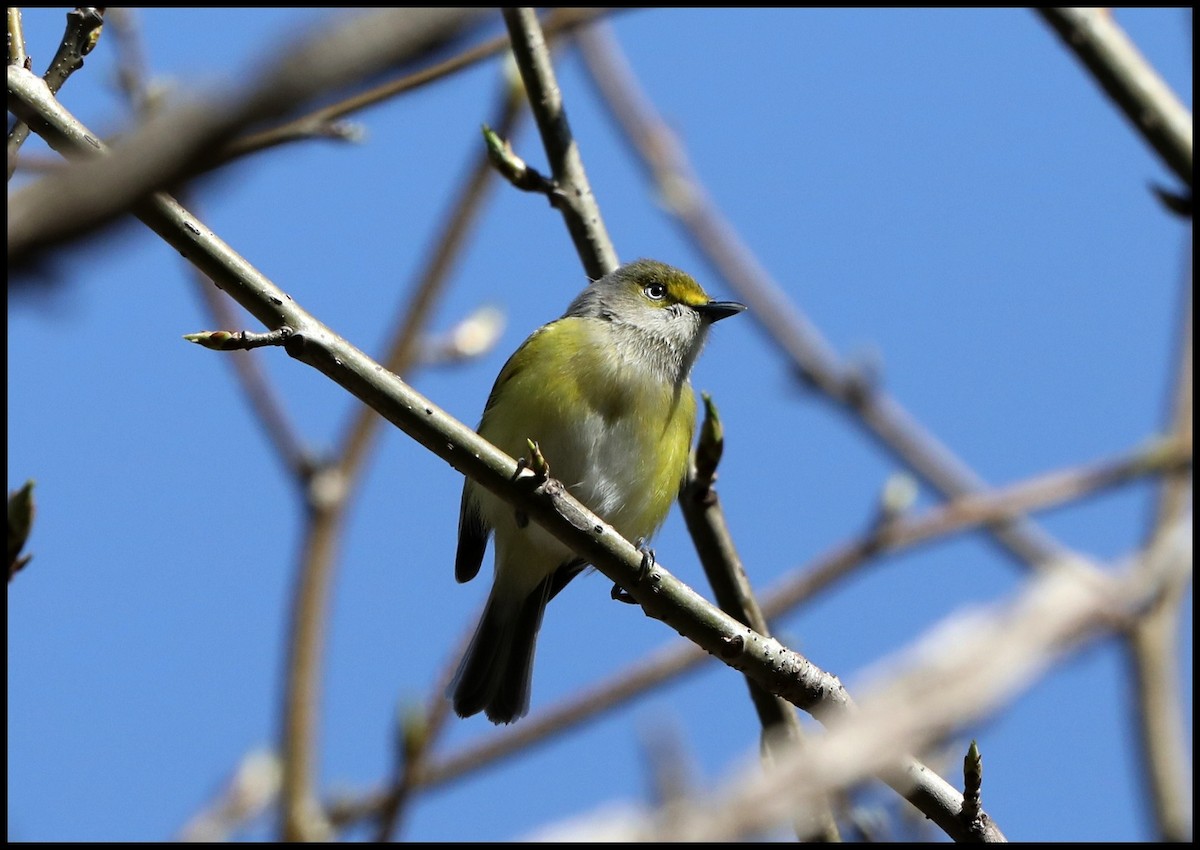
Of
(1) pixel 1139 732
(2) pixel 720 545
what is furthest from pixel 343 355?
(1) pixel 1139 732

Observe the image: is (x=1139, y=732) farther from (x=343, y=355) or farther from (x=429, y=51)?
(x=429, y=51)

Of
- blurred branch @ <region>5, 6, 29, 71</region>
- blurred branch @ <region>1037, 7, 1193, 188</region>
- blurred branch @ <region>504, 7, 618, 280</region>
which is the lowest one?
blurred branch @ <region>5, 6, 29, 71</region>

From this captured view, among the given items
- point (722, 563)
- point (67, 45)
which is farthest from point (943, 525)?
point (67, 45)

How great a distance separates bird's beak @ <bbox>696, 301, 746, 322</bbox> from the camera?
6.95 meters

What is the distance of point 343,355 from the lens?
3152 mm

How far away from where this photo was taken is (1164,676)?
3535 millimetres

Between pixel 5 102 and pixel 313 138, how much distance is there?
6.50 ft

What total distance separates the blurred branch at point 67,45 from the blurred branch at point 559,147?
1797mm

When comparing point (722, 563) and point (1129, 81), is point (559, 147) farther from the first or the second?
point (1129, 81)

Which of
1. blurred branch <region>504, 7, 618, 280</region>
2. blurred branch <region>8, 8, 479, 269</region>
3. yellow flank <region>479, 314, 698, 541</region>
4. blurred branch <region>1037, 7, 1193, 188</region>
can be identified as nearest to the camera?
blurred branch <region>8, 8, 479, 269</region>

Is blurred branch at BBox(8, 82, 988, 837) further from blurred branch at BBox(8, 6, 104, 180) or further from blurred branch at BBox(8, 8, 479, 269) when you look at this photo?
blurred branch at BBox(8, 8, 479, 269)

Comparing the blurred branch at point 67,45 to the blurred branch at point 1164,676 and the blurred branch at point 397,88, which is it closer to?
the blurred branch at point 397,88

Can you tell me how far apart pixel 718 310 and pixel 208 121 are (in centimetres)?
623

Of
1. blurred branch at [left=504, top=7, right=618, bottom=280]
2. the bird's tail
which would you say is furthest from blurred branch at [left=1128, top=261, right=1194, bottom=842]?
the bird's tail
